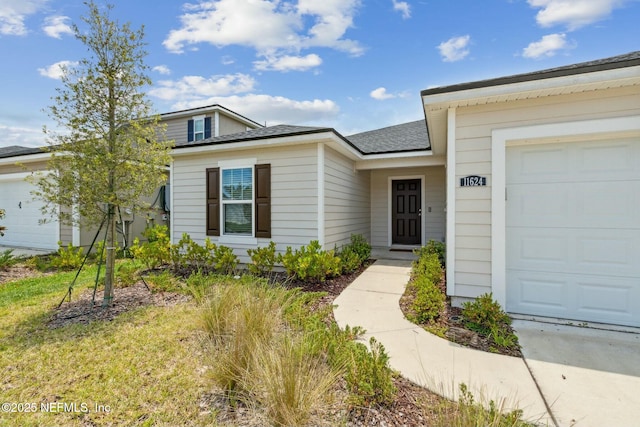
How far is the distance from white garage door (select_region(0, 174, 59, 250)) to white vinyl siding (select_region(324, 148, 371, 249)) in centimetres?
851

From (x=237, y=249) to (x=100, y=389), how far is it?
14.5ft

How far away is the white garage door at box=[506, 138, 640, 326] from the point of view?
348 cm

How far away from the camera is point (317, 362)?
239 centimetres

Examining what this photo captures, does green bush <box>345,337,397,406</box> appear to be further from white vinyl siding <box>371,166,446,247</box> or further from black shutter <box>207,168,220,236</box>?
white vinyl siding <box>371,166,446,247</box>

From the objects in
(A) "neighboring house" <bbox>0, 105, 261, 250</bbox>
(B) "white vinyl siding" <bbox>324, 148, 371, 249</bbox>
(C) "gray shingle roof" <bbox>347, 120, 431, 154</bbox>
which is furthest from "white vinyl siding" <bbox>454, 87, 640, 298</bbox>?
(A) "neighboring house" <bbox>0, 105, 261, 250</bbox>

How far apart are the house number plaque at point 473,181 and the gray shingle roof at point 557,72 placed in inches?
44.3

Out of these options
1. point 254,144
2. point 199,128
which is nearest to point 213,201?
point 254,144

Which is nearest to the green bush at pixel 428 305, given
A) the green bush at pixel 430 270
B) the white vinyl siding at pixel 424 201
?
the green bush at pixel 430 270

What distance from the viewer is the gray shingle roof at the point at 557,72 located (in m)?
3.11

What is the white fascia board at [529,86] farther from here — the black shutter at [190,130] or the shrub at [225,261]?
the black shutter at [190,130]

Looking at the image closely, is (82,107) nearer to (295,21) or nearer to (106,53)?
(106,53)

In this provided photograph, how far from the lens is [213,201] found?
6883 mm
